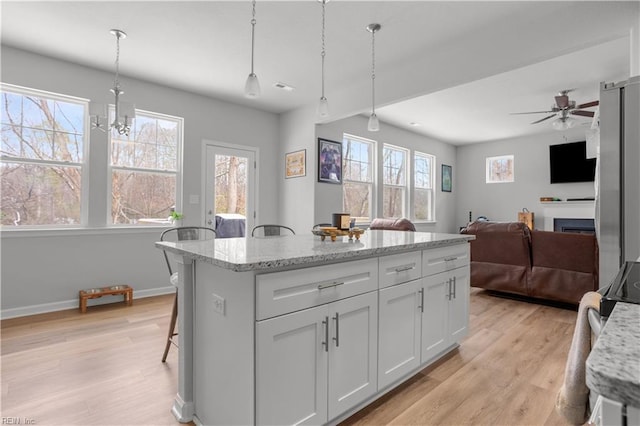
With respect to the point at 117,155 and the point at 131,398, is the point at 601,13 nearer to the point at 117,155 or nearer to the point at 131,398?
the point at 131,398

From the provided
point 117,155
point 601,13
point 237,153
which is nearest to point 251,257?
point 601,13

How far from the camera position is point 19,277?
3438mm

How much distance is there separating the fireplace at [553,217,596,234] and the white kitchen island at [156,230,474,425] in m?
6.34

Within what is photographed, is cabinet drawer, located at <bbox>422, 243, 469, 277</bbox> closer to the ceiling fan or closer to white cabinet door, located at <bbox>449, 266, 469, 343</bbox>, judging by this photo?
white cabinet door, located at <bbox>449, 266, 469, 343</bbox>

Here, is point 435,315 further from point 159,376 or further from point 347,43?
point 347,43

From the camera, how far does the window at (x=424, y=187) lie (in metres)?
7.59

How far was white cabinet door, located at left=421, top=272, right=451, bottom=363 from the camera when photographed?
7.19ft

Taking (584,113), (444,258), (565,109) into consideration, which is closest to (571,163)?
(584,113)

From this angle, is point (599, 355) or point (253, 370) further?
point (253, 370)

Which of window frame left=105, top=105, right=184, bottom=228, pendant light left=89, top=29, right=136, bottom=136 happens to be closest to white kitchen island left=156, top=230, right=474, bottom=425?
pendant light left=89, top=29, right=136, bottom=136

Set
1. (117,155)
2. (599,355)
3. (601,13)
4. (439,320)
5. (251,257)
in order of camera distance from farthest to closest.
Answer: (117,155)
(601,13)
(439,320)
(251,257)
(599,355)

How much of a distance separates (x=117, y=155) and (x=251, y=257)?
351 centimetres

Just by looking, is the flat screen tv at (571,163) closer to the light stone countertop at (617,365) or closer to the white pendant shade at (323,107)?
the white pendant shade at (323,107)

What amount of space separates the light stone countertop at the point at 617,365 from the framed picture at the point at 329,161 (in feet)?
15.6
